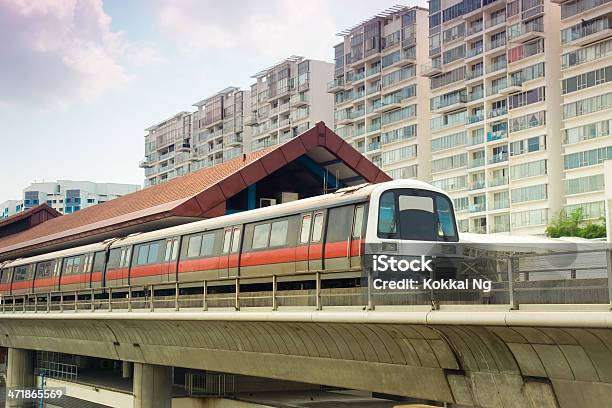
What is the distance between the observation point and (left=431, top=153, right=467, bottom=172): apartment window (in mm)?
81544

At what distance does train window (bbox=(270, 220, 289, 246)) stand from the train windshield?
3.85 meters

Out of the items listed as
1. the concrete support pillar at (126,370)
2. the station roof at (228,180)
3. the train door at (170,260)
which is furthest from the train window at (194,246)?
the concrete support pillar at (126,370)

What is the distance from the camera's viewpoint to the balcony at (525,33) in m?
72.5

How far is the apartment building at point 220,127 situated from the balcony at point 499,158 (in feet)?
175

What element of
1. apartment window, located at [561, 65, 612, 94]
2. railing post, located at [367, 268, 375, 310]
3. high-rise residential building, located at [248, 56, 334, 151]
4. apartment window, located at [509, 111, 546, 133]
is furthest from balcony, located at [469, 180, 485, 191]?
railing post, located at [367, 268, 375, 310]

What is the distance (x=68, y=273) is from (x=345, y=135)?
206ft

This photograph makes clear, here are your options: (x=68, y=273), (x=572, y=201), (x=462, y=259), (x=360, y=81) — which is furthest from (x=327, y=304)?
(x=360, y=81)

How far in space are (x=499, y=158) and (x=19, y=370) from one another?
1874 inches

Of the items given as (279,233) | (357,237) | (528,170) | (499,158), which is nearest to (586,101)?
(528,170)

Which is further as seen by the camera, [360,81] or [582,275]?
[360,81]

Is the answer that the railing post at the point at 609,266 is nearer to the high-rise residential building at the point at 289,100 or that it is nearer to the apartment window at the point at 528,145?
the apartment window at the point at 528,145

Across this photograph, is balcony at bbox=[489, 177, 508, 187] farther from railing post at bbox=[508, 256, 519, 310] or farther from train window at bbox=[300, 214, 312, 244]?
railing post at bbox=[508, 256, 519, 310]

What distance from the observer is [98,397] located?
1399 inches

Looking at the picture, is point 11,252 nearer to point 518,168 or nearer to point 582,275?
point 518,168
